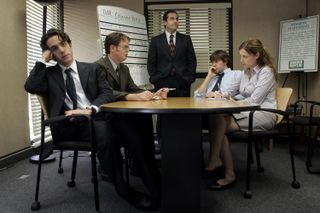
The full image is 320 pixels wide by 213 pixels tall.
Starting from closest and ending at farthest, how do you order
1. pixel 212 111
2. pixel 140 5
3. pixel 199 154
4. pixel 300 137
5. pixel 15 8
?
pixel 212 111 < pixel 199 154 < pixel 15 8 < pixel 300 137 < pixel 140 5

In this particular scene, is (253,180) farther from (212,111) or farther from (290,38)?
(290,38)

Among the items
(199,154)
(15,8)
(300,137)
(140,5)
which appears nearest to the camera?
(199,154)

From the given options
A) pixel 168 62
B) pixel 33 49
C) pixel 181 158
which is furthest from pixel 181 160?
pixel 33 49

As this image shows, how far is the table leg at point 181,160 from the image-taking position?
1.70m

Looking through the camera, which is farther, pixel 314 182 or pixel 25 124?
pixel 25 124

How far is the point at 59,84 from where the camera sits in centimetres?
214

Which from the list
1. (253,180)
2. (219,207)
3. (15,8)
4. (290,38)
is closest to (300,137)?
(290,38)

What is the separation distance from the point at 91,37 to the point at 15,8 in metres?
1.56

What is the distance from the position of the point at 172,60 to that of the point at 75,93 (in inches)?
67.8

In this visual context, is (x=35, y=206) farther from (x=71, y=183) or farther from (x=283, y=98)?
(x=283, y=98)

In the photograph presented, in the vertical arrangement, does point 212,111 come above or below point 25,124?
above

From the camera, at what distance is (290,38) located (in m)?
4.57

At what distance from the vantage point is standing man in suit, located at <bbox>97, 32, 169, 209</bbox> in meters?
2.00

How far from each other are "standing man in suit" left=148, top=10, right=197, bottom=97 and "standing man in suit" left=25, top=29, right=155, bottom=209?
1424mm
